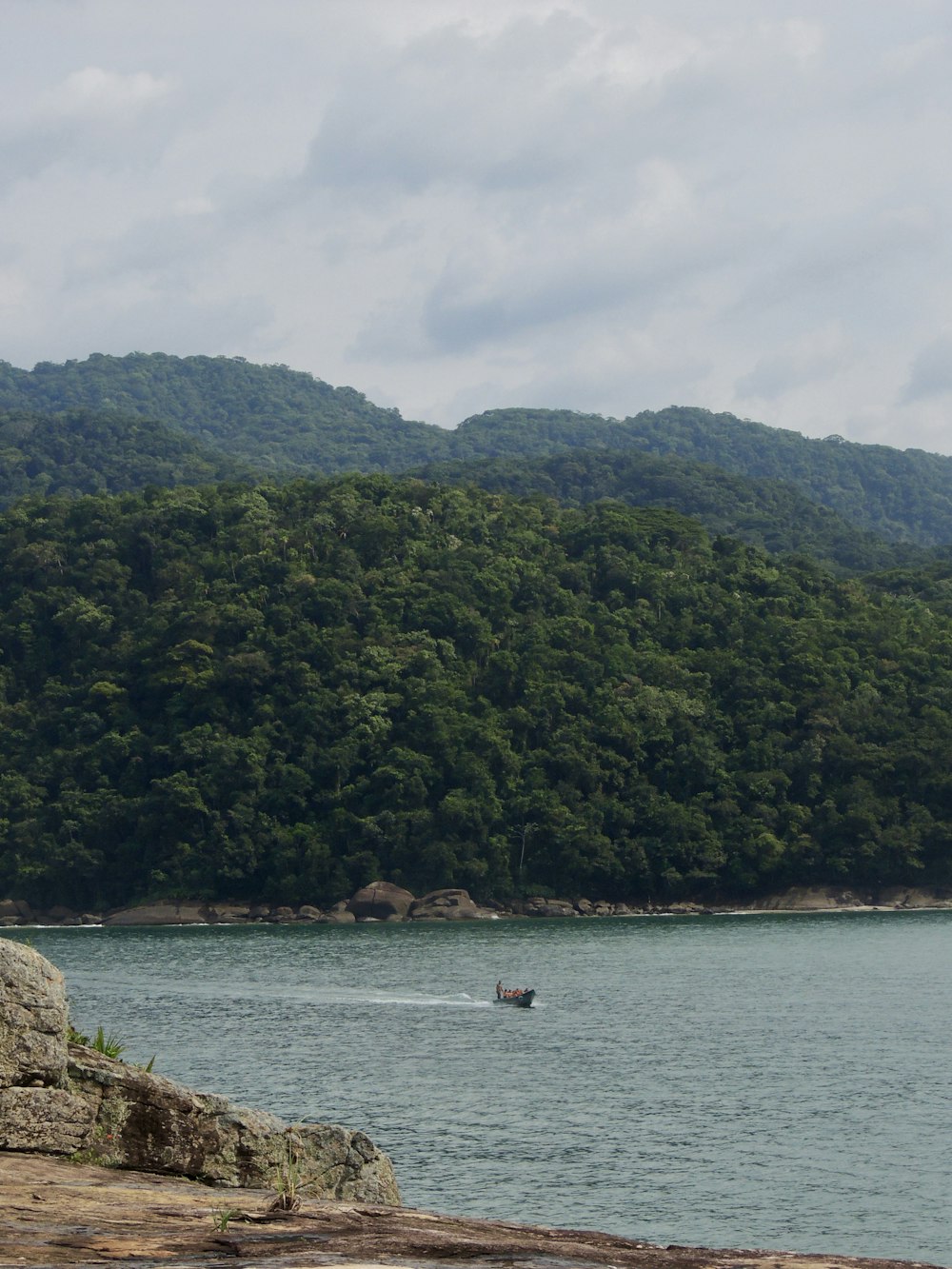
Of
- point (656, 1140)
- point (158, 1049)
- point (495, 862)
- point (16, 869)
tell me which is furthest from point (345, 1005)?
point (16, 869)

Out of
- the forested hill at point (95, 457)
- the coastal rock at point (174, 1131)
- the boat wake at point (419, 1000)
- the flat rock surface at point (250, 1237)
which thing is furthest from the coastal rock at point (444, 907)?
the flat rock surface at point (250, 1237)

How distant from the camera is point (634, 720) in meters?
101

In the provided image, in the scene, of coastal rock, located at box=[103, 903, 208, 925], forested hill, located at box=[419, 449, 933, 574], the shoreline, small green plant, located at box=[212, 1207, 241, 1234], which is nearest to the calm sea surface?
the shoreline

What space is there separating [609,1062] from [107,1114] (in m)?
33.1

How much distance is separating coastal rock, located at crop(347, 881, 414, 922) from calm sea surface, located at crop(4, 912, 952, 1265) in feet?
37.6

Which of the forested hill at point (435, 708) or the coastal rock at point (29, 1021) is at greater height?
the forested hill at point (435, 708)

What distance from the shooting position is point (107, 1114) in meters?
9.88

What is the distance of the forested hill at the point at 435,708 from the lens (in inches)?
3674

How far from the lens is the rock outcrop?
30.6 feet

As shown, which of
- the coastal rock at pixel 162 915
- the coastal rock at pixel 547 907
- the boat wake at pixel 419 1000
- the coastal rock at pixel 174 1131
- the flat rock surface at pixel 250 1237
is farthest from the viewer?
the coastal rock at pixel 547 907

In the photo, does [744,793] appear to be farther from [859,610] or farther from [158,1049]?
[158,1049]

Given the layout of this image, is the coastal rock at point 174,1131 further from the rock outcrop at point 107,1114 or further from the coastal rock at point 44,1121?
the coastal rock at point 44,1121

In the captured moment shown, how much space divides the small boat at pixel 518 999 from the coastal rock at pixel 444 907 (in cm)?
3874

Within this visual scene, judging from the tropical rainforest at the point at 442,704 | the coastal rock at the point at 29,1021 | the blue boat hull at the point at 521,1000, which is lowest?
the blue boat hull at the point at 521,1000
